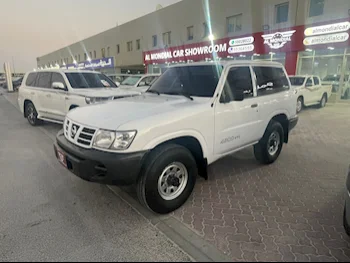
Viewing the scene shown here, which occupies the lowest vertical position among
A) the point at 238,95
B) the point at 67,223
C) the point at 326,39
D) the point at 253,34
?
the point at 67,223

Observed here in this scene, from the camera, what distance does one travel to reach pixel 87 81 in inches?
298

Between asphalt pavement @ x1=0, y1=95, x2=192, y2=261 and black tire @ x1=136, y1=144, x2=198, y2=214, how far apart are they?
0.26 m

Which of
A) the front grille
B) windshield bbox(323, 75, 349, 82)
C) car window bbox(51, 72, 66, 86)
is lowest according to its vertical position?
the front grille

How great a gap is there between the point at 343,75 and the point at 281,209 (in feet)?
46.1

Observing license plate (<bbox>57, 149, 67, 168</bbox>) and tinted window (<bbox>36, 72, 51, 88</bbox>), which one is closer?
license plate (<bbox>57, 149, 67, 168</bbox>)

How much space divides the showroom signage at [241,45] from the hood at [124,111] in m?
15.0

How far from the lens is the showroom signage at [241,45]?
16.7 meters

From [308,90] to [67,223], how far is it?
11.5m

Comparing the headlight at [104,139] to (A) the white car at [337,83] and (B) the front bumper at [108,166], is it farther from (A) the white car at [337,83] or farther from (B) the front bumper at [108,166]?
(A) the white car at [337,83]

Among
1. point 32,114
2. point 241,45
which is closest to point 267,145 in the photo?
point 32,114

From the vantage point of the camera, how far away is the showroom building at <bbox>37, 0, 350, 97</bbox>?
1355cm

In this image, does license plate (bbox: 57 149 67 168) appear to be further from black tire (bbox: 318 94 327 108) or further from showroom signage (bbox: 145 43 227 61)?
showroom signage (bbox: 145 43 227 61)

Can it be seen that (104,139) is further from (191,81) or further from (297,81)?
(297,81)

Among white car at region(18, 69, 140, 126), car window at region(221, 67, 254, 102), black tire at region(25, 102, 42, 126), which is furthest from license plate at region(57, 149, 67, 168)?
black tire at region(25, 102, 42, 126)
